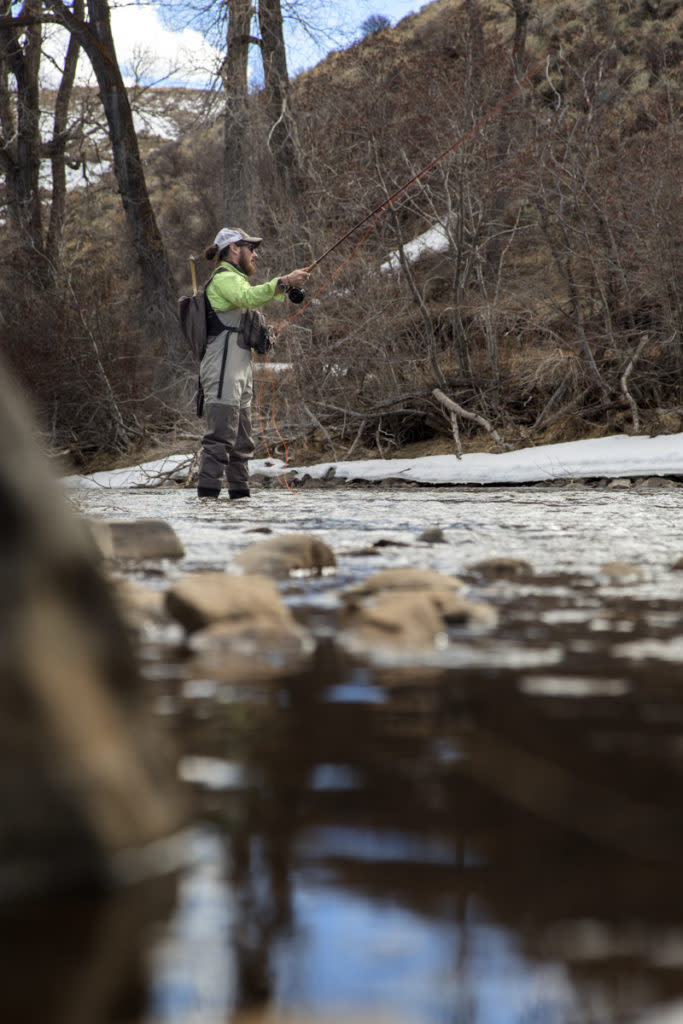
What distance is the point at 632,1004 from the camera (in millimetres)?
625

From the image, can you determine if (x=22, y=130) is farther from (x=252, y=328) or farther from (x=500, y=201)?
(x=252, y=328)

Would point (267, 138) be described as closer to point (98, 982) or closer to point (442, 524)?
point (442, 524)

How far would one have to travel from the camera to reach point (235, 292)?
26.1 ft

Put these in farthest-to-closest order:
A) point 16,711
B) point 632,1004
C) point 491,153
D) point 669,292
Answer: point 491,153 → point 669,292 → point 16,711 → point 632,1004

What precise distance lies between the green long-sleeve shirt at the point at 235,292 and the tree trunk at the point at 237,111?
809cm

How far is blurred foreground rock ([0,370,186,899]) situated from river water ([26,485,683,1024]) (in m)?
0.06

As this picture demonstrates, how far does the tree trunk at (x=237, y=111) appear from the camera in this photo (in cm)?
1598

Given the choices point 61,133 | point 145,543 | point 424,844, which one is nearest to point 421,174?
point 145,543

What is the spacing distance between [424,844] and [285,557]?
2.18 meters

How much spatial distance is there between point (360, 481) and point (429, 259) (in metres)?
3.12

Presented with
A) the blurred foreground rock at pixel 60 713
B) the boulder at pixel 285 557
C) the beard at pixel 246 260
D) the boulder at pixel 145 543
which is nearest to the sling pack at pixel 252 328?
the beard at pixel 246 260

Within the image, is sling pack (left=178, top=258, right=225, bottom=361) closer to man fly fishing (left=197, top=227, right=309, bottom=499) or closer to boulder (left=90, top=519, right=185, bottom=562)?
man fly fishing (left=197, top=227, right=309, bottom=499)

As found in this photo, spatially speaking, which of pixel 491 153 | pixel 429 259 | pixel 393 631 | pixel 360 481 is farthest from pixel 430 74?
pixel 393 631

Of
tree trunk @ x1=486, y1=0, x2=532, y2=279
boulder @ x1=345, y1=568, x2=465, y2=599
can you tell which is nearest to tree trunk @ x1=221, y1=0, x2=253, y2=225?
tree trunk @ x1=486, y1=0, x2=532, y2=279
